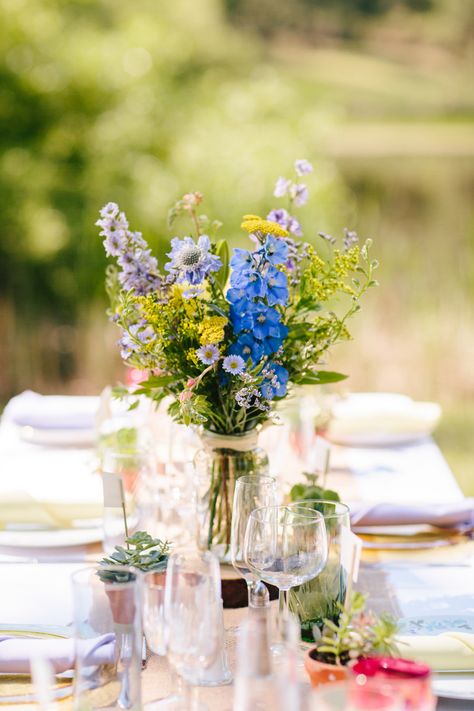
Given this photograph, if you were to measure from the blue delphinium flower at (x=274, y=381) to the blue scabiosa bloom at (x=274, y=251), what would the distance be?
14 centimetres

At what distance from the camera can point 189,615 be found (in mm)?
1016

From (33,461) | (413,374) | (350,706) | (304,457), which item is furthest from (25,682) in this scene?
(413,374)

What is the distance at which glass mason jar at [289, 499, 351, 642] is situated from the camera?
127 centimetres

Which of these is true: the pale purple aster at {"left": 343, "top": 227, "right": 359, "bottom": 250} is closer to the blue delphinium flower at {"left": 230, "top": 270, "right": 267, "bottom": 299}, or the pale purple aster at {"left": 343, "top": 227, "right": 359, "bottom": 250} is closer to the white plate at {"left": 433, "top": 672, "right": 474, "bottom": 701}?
the blue delphinium flower at {"left": 230, "top": 270, "right": 267, "bottom": 299}

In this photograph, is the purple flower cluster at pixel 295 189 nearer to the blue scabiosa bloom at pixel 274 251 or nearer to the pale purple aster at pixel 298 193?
the pale purple aster at pixel 298 193

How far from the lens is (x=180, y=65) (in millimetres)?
7996

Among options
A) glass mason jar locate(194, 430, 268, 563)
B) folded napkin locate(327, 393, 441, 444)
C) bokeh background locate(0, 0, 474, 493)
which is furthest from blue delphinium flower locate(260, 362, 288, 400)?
bokeh background locate(0, 0, 474, 493)

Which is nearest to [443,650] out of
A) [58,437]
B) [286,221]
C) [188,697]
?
[188,697]

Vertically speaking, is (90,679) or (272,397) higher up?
(272,397)

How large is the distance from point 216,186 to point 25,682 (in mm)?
5497

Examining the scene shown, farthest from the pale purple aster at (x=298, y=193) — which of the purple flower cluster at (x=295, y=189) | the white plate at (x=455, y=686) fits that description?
the white plate at (x=455, y=686)

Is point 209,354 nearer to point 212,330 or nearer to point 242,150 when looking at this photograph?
point 212,330

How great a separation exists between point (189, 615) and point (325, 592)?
30cm

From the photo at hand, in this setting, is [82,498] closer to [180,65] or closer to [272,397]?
[272,397]
